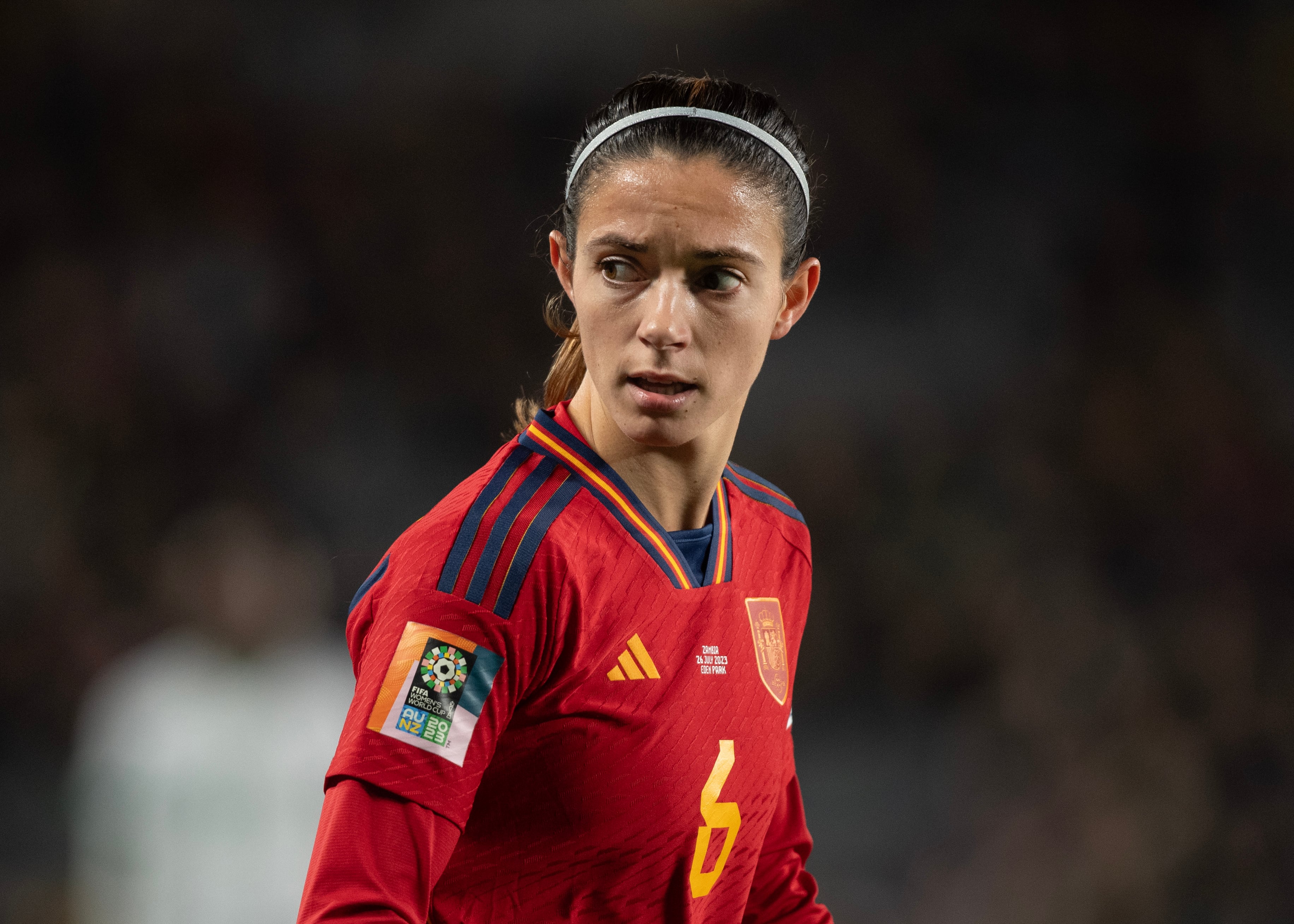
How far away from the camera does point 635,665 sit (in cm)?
109

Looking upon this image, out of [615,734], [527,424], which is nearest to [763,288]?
[527,424]

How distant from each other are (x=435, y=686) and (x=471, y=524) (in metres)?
0.15

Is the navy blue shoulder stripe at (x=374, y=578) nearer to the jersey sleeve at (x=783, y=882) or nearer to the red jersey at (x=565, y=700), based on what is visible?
the red jersey at (x=565, y=700)

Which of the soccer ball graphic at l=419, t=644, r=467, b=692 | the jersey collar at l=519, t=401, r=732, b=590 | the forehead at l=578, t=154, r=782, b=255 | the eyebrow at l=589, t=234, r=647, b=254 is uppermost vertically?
the forehead at l=578, t=154, r=782, b=255

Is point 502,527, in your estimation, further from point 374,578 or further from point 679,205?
point 679,205

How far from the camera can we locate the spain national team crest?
125 cm

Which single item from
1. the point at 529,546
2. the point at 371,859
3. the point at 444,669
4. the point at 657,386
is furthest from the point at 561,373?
the point at 371,859

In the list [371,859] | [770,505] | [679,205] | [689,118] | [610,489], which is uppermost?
[689,118]

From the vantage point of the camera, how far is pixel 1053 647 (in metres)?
3.55

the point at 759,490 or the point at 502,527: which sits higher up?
the point at 759,490

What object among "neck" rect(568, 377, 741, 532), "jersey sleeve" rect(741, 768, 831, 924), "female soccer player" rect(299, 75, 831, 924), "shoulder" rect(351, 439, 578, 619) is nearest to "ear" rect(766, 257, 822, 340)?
"female soccer player" rect(299, 75, 831, 924)

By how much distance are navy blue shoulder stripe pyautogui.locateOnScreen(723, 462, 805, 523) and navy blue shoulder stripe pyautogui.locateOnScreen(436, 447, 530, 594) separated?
0.37 m

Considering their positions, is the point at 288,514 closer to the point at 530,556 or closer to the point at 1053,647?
the point at 1053,647

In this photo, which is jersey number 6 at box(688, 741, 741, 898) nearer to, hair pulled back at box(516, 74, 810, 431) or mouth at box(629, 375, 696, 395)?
mouth at box(629, 375, 696, 395)
